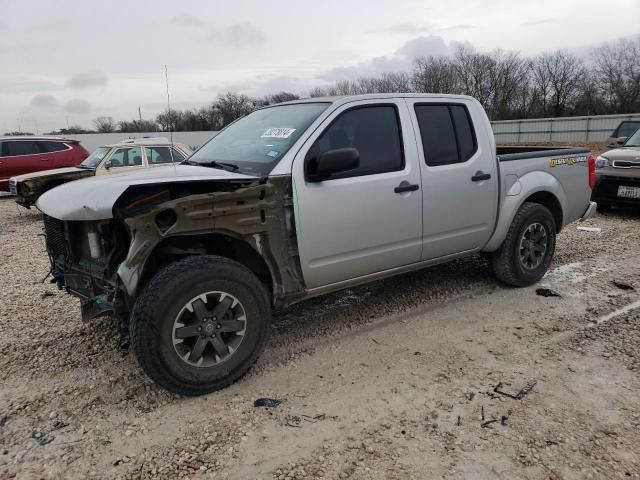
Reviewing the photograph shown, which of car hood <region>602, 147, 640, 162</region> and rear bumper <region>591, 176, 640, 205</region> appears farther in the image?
rear bumper <region>591, 176, 640, 205</region>

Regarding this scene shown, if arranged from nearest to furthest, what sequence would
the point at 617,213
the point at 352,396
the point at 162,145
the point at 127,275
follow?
the point at 127,275 → the point at 352,396 → the point at 617,213 → the point at 162,145

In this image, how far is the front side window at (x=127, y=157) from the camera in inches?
444

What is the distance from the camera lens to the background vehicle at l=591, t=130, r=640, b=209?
28.0ft

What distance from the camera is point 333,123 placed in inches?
150

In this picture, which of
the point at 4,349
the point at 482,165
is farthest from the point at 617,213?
the point at 4,349

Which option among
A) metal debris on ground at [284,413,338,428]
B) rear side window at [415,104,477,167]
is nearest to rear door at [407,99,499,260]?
rear side window at [415,104,477,167]

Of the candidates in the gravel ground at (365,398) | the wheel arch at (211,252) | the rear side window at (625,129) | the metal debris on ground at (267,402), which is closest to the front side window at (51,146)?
the gravel ground at (365,398)

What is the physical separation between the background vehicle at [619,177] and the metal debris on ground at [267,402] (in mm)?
7864

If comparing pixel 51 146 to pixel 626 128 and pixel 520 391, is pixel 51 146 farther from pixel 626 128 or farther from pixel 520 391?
pixel 626 128

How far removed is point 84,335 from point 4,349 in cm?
60

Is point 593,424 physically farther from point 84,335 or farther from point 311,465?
point 84,335

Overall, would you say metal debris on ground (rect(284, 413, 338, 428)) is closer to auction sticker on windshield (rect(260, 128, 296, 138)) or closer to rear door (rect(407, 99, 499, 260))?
rear door (rect(407, 99, 499, 260))

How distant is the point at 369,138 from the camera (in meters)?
4.02

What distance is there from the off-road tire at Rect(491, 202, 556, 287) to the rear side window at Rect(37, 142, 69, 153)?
13.8 metres
